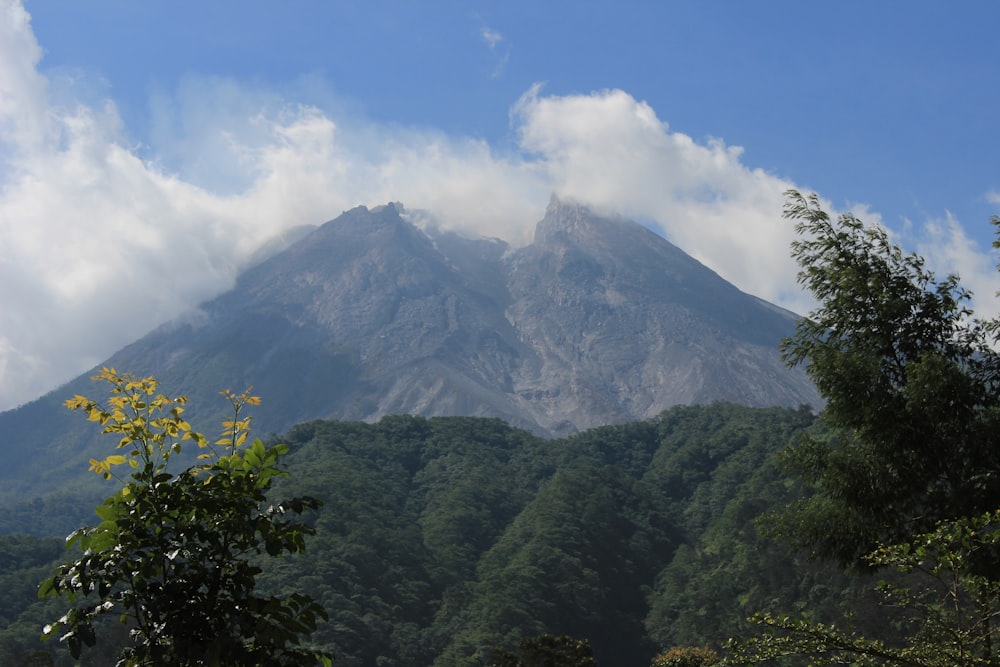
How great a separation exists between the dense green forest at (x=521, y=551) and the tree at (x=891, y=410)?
114ft

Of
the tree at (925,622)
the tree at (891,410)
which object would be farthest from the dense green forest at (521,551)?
the tree at (925,622)

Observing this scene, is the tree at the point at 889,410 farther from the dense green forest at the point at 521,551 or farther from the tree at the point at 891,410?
the dense green forest at the point at 521,551

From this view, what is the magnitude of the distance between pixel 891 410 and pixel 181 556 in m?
8.68

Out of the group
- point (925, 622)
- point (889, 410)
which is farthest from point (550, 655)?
point (925, 622)

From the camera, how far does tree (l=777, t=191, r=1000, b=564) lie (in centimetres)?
1043

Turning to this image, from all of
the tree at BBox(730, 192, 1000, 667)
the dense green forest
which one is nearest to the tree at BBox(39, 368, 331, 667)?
the tree at BBox(730, 192, 1000, 667)

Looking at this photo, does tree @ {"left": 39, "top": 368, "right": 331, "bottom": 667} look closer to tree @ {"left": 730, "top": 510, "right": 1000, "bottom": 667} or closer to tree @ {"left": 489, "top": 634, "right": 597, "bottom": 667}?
tree @ {"left": 730, "top": 510, "right": 1000, "bottom": 667}

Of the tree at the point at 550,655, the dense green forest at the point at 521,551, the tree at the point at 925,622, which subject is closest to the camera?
the tree at the point at 925,622

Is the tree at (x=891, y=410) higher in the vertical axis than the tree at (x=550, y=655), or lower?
higher

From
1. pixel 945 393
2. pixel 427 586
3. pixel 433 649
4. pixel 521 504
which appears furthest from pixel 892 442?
pixel 521 504

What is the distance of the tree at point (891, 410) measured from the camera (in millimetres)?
10430

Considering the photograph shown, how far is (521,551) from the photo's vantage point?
61.8 metres

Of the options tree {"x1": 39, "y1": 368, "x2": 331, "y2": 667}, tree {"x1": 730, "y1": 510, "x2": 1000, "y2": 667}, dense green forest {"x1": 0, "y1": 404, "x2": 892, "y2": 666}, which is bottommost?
dense green forest {"x1": 0, "y1": 404, "x2": 892, "y2": 666}

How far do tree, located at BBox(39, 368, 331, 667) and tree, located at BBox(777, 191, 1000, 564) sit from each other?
7859 millimetres
